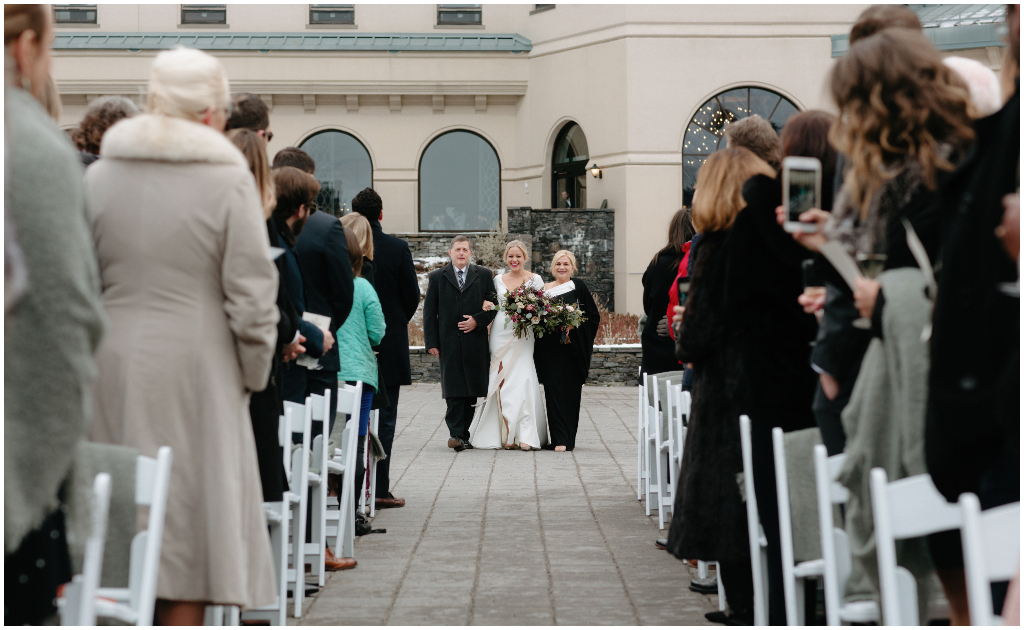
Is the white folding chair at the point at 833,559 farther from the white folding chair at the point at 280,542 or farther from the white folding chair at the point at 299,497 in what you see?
the white folding chair at the point at 299,497

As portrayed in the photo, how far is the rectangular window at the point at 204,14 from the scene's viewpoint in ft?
86.1

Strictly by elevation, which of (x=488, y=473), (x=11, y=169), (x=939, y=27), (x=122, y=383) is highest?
(x=939, y=27)

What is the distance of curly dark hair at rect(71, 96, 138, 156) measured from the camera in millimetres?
4305

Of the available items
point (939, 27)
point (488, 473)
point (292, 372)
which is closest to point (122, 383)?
point (292, 372)

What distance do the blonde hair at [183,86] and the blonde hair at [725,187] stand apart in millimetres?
2085

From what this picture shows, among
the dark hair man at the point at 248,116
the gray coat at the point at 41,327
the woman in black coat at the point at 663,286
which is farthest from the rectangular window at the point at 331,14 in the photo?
the gray coat at the point at 41,327

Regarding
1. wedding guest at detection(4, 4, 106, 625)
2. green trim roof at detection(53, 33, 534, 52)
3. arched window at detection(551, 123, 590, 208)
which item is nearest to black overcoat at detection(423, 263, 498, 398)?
wedding guest at detection(4, 4, 106, 625)

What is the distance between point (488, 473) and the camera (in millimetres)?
9539

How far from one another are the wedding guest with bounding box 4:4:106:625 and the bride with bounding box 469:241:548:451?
894cm

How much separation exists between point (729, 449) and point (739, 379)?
→ 1.02 feet

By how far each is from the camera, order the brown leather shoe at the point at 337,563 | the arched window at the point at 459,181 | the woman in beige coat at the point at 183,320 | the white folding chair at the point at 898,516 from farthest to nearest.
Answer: the arched window at the point at 459,181 < the brown leather shoe at the point at 337,563 < the woman in beige coat at the point at 183,320 < the white folding chair at the point at 898,516

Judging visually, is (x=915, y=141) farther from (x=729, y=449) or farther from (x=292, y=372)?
(x=292, y=372)

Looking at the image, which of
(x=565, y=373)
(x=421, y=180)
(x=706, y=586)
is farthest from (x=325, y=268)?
(x=421, y=180)

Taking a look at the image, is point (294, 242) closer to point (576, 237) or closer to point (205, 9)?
point (576, 237)
